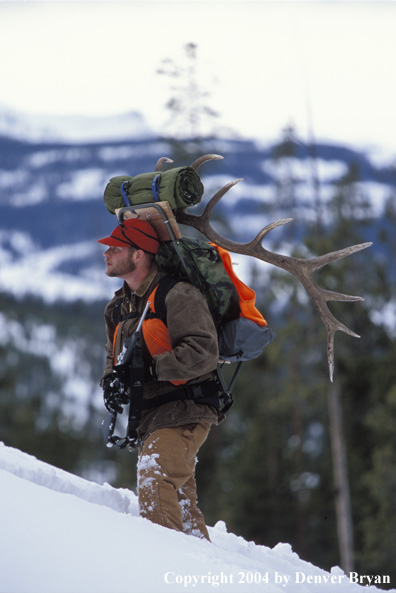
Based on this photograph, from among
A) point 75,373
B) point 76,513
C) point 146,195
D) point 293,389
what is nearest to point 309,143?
point 293,389

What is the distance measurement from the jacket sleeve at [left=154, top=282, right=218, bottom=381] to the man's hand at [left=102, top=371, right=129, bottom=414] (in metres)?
0.35

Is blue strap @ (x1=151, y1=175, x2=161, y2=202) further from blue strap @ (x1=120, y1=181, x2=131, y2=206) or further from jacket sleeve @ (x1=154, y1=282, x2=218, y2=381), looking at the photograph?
jacket sleeve @ (x1=154, y1=282, x2=218, y2=381)

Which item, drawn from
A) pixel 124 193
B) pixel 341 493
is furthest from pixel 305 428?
pixel 124 193

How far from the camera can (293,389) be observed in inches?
809

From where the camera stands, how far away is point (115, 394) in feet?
15.2

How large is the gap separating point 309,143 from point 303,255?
4.41m

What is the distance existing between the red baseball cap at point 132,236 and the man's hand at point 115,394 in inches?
29.4

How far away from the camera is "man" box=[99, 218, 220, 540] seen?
4352 mm

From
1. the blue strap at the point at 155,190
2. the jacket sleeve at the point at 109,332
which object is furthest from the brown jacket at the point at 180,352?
the blue strap at the point at 155,190

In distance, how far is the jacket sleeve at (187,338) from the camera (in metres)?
4.29

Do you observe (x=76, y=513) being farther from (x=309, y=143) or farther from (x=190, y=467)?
(x=309, y=143)

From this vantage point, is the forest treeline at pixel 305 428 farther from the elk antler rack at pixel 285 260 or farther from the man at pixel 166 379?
the man at pixel 166 379

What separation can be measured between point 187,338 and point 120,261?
69 cm

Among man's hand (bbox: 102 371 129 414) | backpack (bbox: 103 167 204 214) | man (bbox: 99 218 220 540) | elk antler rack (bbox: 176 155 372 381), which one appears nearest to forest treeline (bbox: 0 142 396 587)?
elk antler rack (bbox: 176 155 372 381)
